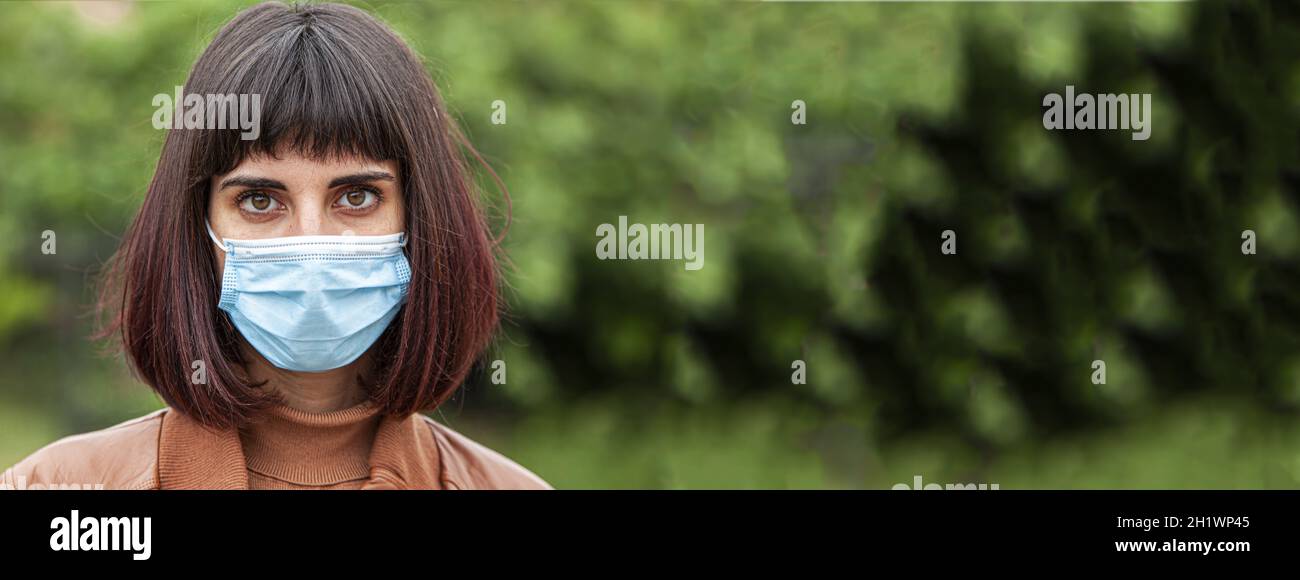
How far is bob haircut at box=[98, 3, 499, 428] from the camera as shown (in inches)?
96.4

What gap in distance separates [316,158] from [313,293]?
0.32 meters

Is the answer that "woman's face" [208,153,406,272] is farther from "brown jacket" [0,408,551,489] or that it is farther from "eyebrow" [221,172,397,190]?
"brown jacket" [0,408,551,489]

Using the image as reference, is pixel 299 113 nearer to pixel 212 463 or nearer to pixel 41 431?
pixel 212 463

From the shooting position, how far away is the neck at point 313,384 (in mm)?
2676

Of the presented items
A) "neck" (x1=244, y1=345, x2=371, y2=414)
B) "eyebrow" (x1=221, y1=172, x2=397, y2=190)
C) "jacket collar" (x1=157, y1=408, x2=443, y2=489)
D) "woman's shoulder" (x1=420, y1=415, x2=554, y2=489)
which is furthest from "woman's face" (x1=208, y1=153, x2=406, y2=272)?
"woman's shoulder" (x1=420, y1=415, x2=554, y2=489)

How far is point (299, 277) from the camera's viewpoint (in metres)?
2.55

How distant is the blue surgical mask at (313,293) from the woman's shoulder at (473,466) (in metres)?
0.34

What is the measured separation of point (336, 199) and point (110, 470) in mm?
795

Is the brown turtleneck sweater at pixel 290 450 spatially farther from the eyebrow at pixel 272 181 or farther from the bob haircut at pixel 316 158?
the eyebrow at pixel 272 181

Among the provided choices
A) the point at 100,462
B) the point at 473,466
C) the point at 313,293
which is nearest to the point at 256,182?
the point at 313,293

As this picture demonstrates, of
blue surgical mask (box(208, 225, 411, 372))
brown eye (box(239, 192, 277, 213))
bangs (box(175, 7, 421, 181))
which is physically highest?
bangs (box(175, 7, 421, 181))

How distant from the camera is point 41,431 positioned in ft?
12.2

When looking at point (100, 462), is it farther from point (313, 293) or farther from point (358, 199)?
point (358, 199)
